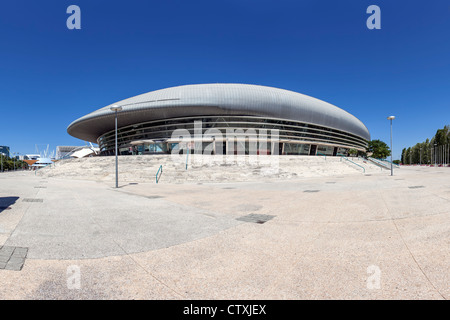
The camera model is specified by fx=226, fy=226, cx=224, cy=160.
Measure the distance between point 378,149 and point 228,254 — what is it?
10581cm

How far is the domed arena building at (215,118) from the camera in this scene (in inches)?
2047

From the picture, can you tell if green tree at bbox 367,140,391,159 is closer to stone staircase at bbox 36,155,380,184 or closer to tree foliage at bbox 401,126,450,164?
tree foliage at bbox 401,126,450,164

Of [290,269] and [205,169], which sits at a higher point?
[205,169]

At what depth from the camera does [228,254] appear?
430cm

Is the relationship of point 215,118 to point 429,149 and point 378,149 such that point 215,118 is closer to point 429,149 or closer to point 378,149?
point 378,149

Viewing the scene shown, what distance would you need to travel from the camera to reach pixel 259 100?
54875 millimetres

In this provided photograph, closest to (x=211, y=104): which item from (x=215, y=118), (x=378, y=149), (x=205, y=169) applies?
(x=215, y=118)

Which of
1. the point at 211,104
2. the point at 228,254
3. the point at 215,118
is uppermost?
the point at 211,104

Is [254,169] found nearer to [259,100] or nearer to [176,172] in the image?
[176,172]

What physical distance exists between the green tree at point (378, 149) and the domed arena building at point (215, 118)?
43416mm

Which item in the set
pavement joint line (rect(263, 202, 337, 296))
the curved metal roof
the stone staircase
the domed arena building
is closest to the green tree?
the domed arena building

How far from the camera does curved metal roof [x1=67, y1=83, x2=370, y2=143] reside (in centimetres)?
5144

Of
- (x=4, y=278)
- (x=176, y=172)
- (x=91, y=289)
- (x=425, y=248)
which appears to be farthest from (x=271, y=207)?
(x=176, y=172)

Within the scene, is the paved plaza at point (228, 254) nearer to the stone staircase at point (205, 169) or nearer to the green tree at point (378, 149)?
the stone staircase at point (205, 169)
